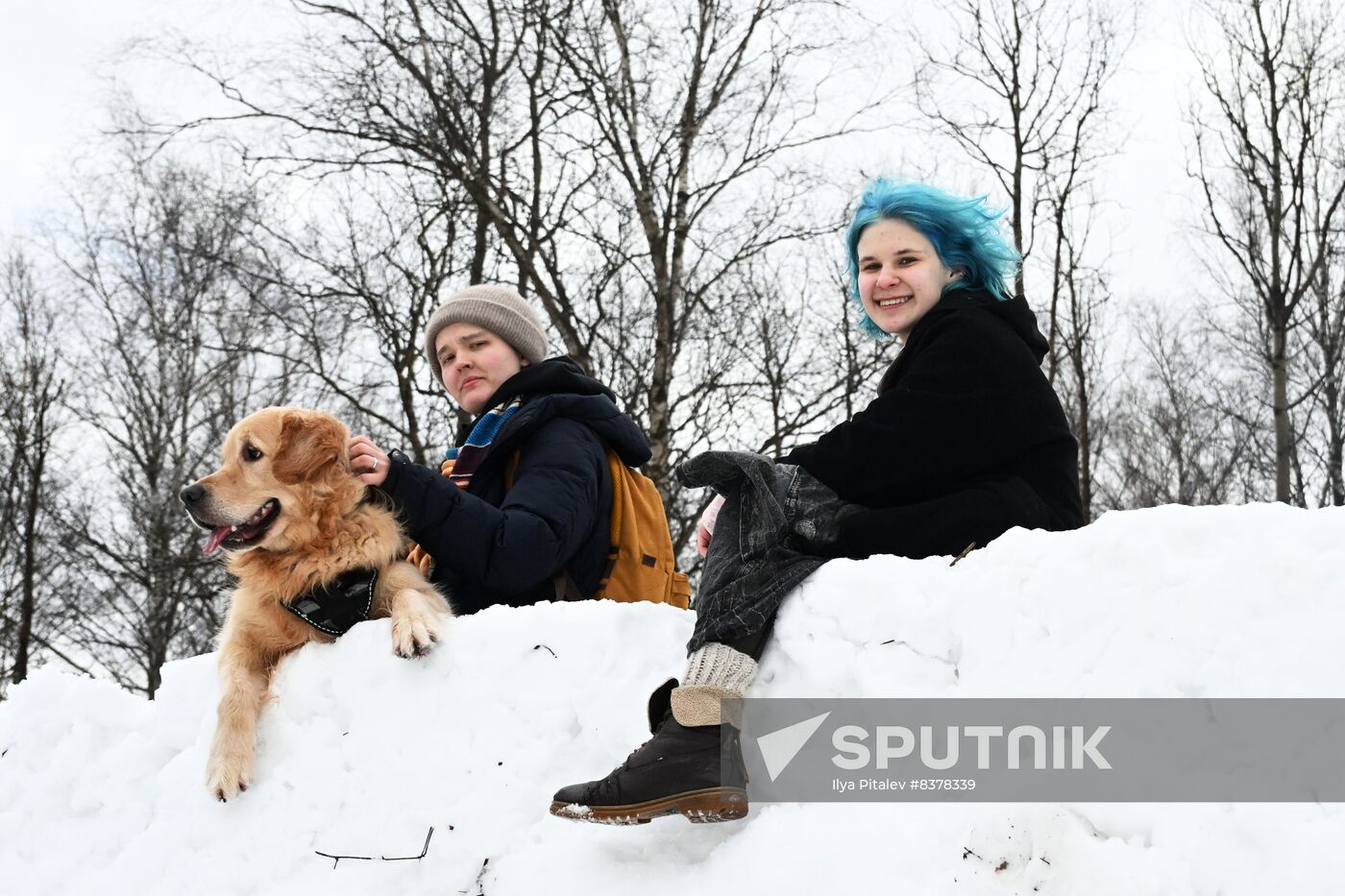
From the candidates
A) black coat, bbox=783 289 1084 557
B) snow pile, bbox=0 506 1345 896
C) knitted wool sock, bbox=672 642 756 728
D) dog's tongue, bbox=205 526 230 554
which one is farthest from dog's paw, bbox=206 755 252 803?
black coat, bbox=783 289 1084 557

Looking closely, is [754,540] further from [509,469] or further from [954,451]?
[509,469]

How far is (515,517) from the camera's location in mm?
3615

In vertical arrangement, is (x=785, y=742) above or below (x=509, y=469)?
below

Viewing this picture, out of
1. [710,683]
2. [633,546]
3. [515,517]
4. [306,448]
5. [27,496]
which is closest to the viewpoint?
[710,683]

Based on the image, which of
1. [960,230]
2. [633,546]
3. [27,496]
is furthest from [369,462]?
[27,496]

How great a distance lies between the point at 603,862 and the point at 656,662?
693mm

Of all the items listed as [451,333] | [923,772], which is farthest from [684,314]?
[923,772]

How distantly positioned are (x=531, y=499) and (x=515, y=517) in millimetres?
129

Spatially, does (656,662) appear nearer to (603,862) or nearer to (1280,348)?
(603,862)

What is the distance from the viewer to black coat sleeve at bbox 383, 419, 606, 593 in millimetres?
3541

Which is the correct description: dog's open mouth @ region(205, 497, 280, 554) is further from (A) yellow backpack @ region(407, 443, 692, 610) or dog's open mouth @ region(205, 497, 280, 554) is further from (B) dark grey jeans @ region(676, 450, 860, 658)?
(B) dark grey jeans @ region(676, 450, 860, 658)

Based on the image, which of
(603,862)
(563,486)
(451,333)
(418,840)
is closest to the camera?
(603,862)

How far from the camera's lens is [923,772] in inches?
95.8

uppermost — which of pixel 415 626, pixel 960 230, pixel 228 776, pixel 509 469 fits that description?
pixel 960 230
